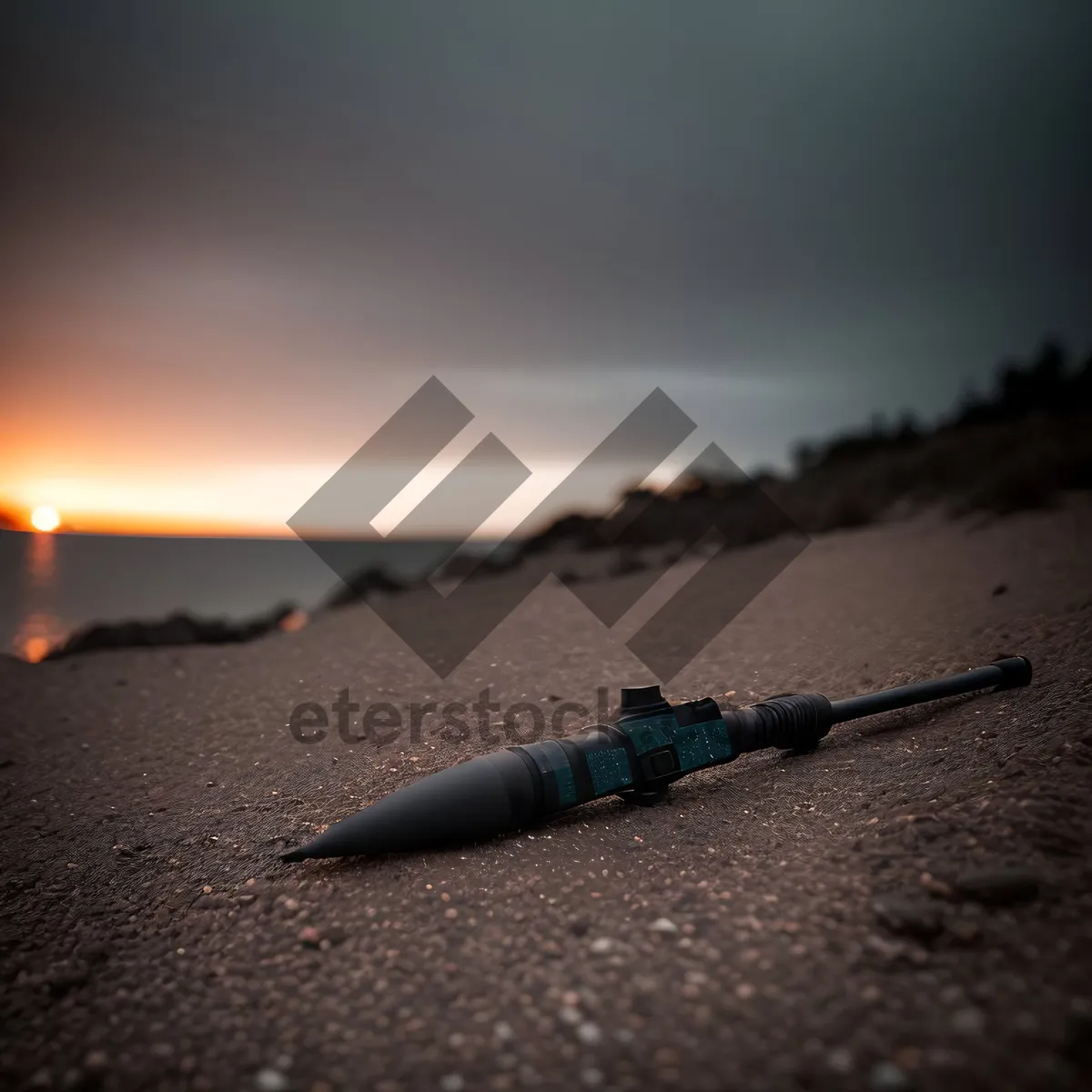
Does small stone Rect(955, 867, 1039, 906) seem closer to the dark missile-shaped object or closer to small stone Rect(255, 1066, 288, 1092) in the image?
the dark missile-shaped object

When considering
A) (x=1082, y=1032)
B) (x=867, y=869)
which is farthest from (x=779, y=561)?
(x=1082, y=1032)

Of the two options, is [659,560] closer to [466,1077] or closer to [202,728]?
[202,728]

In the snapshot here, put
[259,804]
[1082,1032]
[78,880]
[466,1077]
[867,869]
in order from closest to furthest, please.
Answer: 1. [1082,1032]
2. [466,1077]
3. [867,869]
4. [78,880]
5. [259,804]

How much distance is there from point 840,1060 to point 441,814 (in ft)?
6.24

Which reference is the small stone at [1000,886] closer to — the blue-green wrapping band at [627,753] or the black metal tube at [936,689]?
the blue-green wrapping band at [627,753]

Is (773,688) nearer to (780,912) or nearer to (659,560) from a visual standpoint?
(780,912)

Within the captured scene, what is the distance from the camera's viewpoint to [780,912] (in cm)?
302

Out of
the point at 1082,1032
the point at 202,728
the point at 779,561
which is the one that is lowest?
the point at 1082,1032

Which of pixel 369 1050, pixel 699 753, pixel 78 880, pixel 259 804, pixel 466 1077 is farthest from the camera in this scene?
pixel 259 804

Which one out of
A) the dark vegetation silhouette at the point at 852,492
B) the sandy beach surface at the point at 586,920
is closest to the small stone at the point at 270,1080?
the sandy beach surface at the point at 586,920

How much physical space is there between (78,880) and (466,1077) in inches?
103

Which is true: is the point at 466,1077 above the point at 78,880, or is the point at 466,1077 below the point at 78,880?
below

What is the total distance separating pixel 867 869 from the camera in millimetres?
3197

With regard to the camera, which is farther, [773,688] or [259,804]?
[773,688]
